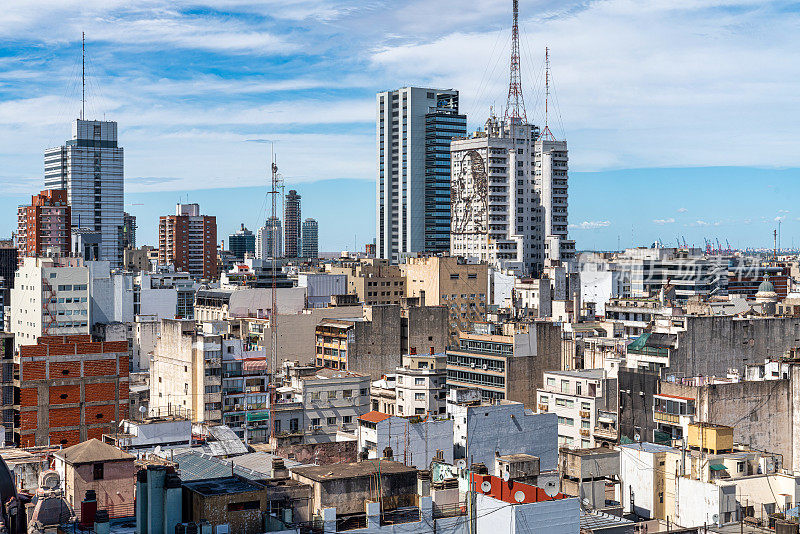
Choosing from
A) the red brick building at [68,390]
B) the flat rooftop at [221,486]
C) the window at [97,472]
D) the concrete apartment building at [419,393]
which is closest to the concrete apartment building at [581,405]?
the concrete apartment building at [419,393]

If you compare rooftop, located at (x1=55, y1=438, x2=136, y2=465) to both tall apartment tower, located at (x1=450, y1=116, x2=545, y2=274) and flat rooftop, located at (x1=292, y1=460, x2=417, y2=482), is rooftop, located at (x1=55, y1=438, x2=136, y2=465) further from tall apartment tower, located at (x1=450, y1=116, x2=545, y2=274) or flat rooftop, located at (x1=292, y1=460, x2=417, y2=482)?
tall apartment tower, located at (x1=450, y1=116, x2=545, y2=274)

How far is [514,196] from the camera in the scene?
178 m

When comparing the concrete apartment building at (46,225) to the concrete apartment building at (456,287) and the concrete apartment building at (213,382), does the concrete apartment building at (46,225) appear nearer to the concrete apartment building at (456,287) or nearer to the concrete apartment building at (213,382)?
the concrete apartment building at (456,287)

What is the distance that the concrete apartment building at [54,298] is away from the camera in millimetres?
102125

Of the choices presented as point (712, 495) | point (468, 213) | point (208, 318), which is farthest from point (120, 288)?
point (712, 495)

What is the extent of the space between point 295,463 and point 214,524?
1911 cm

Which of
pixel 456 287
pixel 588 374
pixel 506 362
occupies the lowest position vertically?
pixel 588 374

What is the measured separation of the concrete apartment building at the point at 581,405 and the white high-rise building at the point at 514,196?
4186 inches

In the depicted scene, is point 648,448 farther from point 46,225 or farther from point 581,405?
point 46,225

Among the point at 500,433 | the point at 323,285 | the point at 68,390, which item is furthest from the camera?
the point at 323,285

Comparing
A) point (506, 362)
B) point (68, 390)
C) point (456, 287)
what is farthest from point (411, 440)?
point (456, 287)

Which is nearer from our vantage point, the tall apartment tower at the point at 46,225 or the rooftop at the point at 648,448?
the rooftop at the point at 648,448

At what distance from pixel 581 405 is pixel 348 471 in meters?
32.6

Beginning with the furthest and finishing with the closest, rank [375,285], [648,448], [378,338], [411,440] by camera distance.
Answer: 1. [375,285]
2. [378,338]
3. [411,440]
4. [648,448]
